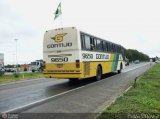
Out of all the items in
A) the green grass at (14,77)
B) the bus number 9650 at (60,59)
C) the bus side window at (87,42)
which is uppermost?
the bus side window at (87,42)

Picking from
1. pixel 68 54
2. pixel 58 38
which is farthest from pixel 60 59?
pixel 58 38

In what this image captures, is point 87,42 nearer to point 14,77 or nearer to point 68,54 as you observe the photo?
point 68,54

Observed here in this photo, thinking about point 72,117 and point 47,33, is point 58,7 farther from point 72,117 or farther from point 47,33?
point 72,117

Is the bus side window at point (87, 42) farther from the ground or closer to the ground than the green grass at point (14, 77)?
farther from the ground

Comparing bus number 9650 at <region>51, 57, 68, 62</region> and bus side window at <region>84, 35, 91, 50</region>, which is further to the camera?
bus side window at <region>84, 35, 91, 50</region>

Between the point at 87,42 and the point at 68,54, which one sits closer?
the point at 68,54

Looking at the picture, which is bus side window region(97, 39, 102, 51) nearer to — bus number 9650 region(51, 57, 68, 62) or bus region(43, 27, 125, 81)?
bus region(43, 27, 125, 81)

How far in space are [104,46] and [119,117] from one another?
1493 centimetres

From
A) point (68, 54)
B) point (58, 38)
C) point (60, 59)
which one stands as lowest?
point (60, 59)

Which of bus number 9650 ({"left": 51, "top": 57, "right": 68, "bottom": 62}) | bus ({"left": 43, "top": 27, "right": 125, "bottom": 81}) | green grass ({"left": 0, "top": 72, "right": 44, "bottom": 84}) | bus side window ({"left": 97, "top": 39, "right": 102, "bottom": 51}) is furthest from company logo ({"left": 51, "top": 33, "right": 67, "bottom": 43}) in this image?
green grass ({"left": 0, "top": 72, "right": 44, "bottom": 84})

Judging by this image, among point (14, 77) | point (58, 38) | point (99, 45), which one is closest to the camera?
point (58, 38)

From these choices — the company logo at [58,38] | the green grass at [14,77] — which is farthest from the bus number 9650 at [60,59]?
the green grass at [14,77]

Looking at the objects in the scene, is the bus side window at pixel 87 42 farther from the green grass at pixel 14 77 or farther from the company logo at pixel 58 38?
the green grass at pixel 14 77

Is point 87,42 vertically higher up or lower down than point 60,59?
higher up
